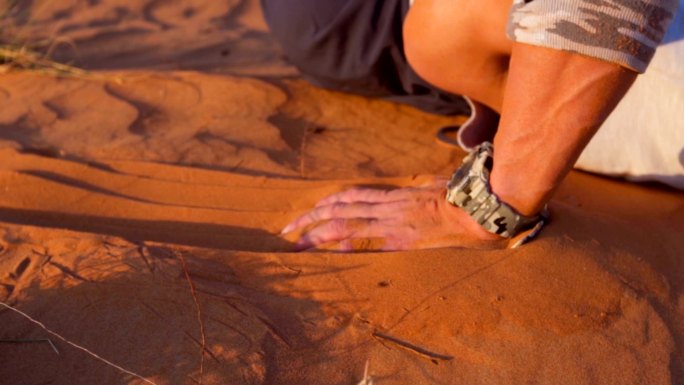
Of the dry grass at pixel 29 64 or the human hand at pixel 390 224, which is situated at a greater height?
the human hand at pixel 390 224

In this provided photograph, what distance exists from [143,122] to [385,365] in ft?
5.13

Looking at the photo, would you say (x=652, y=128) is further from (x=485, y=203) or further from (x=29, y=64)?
(x=29, y=64)

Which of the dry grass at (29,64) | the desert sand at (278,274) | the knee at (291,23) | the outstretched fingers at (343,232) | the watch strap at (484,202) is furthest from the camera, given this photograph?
the dry grass at (29,64)

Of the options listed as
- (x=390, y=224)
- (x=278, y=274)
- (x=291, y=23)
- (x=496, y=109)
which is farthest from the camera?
(x=291, y=23)

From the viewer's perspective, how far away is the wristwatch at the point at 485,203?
1628mm

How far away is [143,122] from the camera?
8.48 ft

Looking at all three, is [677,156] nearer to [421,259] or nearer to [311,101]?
[421,259]

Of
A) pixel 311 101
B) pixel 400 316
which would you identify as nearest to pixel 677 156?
pixel 400 316

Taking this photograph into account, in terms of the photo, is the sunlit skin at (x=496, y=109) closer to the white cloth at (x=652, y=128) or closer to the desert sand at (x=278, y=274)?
Result: the desert sand at (x=278, y=274)

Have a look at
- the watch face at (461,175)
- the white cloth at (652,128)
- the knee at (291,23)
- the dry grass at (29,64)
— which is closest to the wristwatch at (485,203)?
the watch face at (461,175)

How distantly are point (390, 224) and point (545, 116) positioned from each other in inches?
18.8

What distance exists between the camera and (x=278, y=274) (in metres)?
1.63

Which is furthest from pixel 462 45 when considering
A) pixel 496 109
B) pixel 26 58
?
pixel 26 58

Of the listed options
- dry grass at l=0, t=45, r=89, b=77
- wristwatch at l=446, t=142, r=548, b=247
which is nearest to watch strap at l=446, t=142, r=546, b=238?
wristwatch at l=446, t=142, r=548, b=247
